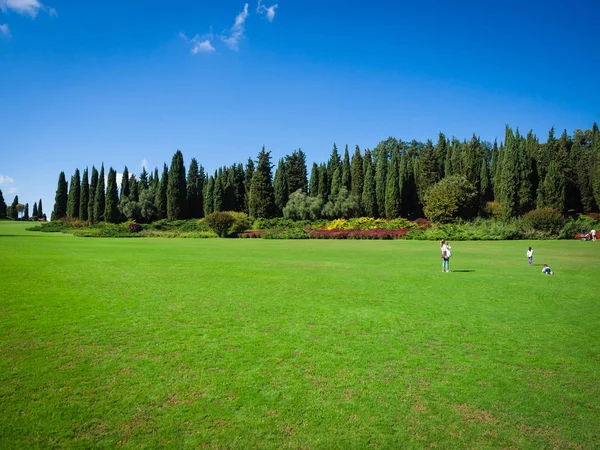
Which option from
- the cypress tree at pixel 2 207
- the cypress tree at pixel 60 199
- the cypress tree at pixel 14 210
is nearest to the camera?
the cypress tree at pixel 60 199

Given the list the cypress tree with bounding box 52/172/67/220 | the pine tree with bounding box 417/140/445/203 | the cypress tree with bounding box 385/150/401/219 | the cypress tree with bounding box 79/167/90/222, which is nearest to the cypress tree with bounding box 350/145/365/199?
the cypress tree with bounding box 385/150/401/219

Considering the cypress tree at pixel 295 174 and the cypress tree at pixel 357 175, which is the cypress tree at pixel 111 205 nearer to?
the cypress tree at pixel 295 174

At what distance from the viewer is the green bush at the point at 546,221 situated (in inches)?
1716

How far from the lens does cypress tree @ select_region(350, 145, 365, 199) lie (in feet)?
244

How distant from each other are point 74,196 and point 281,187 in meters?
47.4

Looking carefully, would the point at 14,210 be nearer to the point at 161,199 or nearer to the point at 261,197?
the point at 161,199

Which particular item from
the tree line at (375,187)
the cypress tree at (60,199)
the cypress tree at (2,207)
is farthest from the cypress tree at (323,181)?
the cypress tree at (2,207)

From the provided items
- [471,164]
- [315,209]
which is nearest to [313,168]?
[315,209]

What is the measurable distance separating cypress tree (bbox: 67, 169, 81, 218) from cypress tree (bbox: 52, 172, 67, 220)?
221 inches

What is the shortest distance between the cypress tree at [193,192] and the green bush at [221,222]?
2982cm

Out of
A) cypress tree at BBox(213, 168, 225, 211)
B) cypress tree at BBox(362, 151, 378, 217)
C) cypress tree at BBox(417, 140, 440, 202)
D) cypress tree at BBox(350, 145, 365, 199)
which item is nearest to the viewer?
cypress tree at BBox(417, 140, 440, 202)

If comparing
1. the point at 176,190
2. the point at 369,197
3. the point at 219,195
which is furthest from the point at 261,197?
the point at 369,197

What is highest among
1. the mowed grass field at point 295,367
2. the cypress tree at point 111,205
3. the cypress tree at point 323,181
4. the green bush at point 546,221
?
the cypress tree at point 323,181

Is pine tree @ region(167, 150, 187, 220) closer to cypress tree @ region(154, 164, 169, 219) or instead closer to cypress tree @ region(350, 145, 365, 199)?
cypress tree @ region(154, 164, 169, 219)
